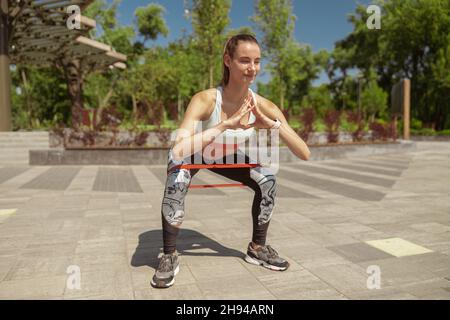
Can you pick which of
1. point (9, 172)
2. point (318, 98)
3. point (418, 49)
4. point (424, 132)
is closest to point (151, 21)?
point (318, 98)

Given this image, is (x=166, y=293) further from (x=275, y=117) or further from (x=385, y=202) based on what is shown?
(x=385, y=202)

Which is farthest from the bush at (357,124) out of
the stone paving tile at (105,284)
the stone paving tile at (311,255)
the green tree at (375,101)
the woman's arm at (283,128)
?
the green tree at (375,101)

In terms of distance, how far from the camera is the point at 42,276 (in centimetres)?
277

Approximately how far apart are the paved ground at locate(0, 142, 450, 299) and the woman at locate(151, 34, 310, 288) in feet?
0.69

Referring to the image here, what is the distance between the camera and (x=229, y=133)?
2.81 meters

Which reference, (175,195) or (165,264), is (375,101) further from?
(165,264)

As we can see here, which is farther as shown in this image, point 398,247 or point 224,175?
point 398,247

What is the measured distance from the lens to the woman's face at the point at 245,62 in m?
2.69

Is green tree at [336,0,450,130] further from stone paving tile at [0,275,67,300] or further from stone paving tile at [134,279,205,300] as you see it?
stone paving tile at [0,275,67,300]

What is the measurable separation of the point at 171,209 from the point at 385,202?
13.8 feet

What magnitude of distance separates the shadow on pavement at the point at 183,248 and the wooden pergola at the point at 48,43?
9.91 metres

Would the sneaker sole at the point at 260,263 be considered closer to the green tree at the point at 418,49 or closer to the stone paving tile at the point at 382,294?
the stone paving tile at the point at 382,294

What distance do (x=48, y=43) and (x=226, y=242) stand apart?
2023cm

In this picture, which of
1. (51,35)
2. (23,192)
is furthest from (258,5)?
(23,192)
